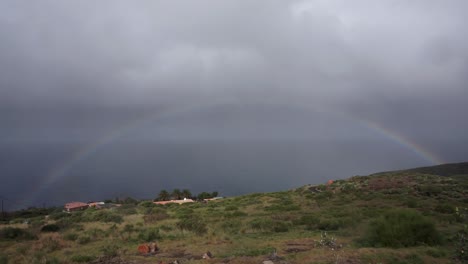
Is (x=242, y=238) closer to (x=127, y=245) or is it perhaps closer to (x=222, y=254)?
(x=222, y=254)

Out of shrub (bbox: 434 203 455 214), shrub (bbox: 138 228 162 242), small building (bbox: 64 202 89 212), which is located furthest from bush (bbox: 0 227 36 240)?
small building (bbox: 64 202 89 212)

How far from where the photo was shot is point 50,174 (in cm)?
18875

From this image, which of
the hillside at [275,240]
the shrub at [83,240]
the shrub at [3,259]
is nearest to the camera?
the hillside at [275,240]

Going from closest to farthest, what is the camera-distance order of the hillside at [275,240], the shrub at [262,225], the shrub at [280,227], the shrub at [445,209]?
the hillside at [275,240], the shrub at [280,227], the shrub at [262,225], the shrub at [445,209]

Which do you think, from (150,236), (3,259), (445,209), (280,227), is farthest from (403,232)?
(3,259)

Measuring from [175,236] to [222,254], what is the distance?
4479 millimetres

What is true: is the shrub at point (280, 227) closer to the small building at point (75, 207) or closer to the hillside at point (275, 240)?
the hillside at point (275, 240)

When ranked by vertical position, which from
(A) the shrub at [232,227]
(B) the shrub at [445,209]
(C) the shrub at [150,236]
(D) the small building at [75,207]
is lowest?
(D) the small building at [75,207]

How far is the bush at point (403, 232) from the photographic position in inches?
385

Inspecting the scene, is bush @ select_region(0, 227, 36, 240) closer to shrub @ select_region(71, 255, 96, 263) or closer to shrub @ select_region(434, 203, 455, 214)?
shrub @ select_region(71, 255, 96, 263)

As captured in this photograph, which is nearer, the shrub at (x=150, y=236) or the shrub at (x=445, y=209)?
the shrub at (x=150, y=236)

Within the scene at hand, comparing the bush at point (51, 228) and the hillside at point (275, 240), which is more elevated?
the bush at point (51, 228)

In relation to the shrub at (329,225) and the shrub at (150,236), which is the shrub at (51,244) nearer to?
the shrub at (150,236)

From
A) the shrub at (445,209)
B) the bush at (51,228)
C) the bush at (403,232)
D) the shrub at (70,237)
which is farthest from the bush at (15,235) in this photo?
the shrub at (445,209)
